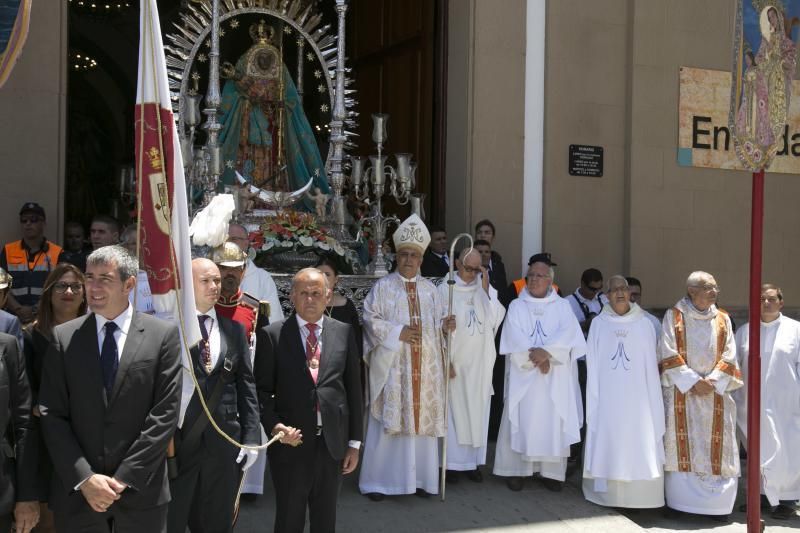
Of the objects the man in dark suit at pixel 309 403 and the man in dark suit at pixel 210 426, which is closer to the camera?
the man in dark suit at pixel 210 426

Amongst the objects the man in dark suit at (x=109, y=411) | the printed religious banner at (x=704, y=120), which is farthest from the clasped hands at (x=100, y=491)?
the printed religious banner at (x=704, y=120)

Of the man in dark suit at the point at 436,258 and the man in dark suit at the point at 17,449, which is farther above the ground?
the man in dark suit at the point at 436,258

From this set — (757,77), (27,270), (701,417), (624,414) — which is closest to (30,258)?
(27,270)

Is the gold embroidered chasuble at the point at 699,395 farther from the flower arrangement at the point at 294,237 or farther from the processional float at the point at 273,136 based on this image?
the flower arrangement at the point at 294,237

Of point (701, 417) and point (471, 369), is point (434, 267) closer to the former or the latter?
point (471, 369)

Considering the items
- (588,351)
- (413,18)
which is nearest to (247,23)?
(413,18)

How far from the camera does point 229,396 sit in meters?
4.27

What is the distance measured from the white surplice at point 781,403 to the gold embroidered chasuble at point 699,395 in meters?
0.35

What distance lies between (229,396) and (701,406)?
146 inches

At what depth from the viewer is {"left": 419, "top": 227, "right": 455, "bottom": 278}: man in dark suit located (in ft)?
26.1

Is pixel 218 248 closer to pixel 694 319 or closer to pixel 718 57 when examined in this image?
pixel 694 319

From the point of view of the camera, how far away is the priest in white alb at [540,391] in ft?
22.4

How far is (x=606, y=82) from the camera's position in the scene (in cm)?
930

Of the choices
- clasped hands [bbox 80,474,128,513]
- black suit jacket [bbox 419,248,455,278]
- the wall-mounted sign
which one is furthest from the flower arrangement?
clasped hands [bbox 80,474,128,513]
